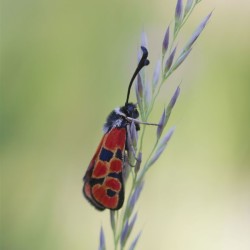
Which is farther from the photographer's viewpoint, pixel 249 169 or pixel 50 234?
pixel 249 169

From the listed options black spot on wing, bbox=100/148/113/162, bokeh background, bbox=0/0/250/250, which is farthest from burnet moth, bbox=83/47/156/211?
bokeh background, bbox=0/0/250/250

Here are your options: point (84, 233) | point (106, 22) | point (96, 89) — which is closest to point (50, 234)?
point (84, 233)

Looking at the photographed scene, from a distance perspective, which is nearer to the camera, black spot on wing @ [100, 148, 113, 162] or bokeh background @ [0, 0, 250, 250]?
black spot on wing @ [100, 148, 113, 162]

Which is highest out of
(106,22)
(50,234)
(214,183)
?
(106,22)

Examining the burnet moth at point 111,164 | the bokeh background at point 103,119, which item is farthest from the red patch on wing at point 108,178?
the bokeh background at point 103,119

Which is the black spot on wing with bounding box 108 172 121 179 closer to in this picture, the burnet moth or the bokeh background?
the burnet moth

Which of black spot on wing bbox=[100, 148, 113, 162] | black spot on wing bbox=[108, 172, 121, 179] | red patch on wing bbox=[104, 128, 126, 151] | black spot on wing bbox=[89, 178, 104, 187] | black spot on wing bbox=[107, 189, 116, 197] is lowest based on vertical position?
black spot on wing bbox=[107, 189, 116, 197]

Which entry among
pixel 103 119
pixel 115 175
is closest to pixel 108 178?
pixel 115 175

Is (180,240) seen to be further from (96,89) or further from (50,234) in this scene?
(96,89)
